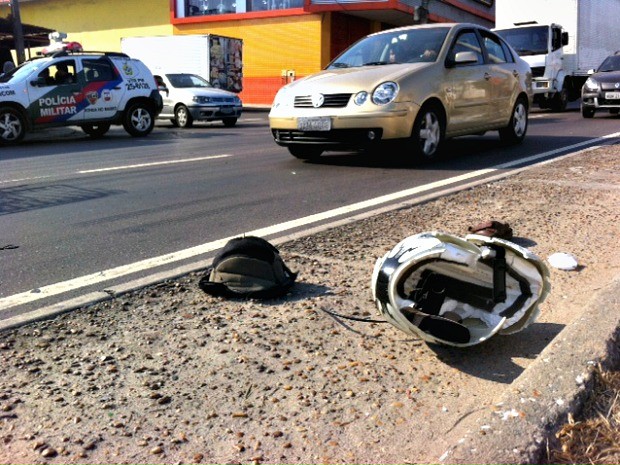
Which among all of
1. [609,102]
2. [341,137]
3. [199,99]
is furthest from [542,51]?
[341,137]

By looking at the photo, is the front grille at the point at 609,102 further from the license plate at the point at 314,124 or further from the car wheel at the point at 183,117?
the license plate at the point at 314,124

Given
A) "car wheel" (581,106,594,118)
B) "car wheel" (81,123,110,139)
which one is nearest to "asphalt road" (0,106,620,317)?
"car wheel" (81,123,110,139)

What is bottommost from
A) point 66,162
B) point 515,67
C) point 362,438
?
point 362,438

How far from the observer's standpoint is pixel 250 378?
2791mm

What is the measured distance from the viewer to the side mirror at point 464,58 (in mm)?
8703

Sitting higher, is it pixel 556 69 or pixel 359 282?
pixel 556 69

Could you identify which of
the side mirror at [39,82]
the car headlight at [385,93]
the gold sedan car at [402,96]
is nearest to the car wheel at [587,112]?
the gold sedan car at [402,96]

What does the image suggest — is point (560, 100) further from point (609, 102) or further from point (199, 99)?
point (199, 99)

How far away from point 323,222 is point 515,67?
640 centimetres

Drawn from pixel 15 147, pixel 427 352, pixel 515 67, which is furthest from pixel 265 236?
pixel 15 147

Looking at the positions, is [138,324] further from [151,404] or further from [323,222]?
[323,222]

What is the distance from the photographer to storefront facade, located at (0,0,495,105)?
31797 millimetres

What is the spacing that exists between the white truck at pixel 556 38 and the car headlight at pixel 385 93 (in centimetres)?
1348

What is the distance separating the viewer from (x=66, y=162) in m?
9.90
